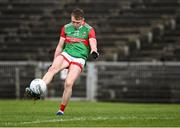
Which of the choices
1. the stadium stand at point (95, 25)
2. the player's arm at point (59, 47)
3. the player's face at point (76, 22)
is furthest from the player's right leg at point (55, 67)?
the stadium stand at point (95, 25)

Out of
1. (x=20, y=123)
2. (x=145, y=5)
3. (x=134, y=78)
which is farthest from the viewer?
(x=145, y=5)

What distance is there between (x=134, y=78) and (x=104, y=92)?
4.62 feet

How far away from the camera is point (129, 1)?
38.6 metres

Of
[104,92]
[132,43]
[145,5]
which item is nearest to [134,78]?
[104,92]

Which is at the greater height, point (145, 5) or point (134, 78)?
point (145, 5)

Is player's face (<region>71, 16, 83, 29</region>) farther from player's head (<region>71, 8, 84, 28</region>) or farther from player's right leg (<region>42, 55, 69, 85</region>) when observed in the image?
player's right leg (<region>42, 55, 69, 85</region>)

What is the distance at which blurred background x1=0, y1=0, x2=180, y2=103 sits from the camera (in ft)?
105

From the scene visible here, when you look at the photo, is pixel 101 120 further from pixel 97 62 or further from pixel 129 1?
pixel 129 1

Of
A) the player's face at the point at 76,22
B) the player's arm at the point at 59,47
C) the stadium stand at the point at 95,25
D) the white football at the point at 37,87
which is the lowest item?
the white football at the point at 37,87

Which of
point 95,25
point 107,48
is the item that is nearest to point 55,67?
point 107,48

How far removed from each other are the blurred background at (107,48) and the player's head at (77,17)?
45.8 feet

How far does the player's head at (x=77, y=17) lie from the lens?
1769 cm

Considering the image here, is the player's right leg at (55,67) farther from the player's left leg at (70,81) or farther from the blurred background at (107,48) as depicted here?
the blurred background at (107,48)

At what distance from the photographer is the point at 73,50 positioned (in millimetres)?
17859
